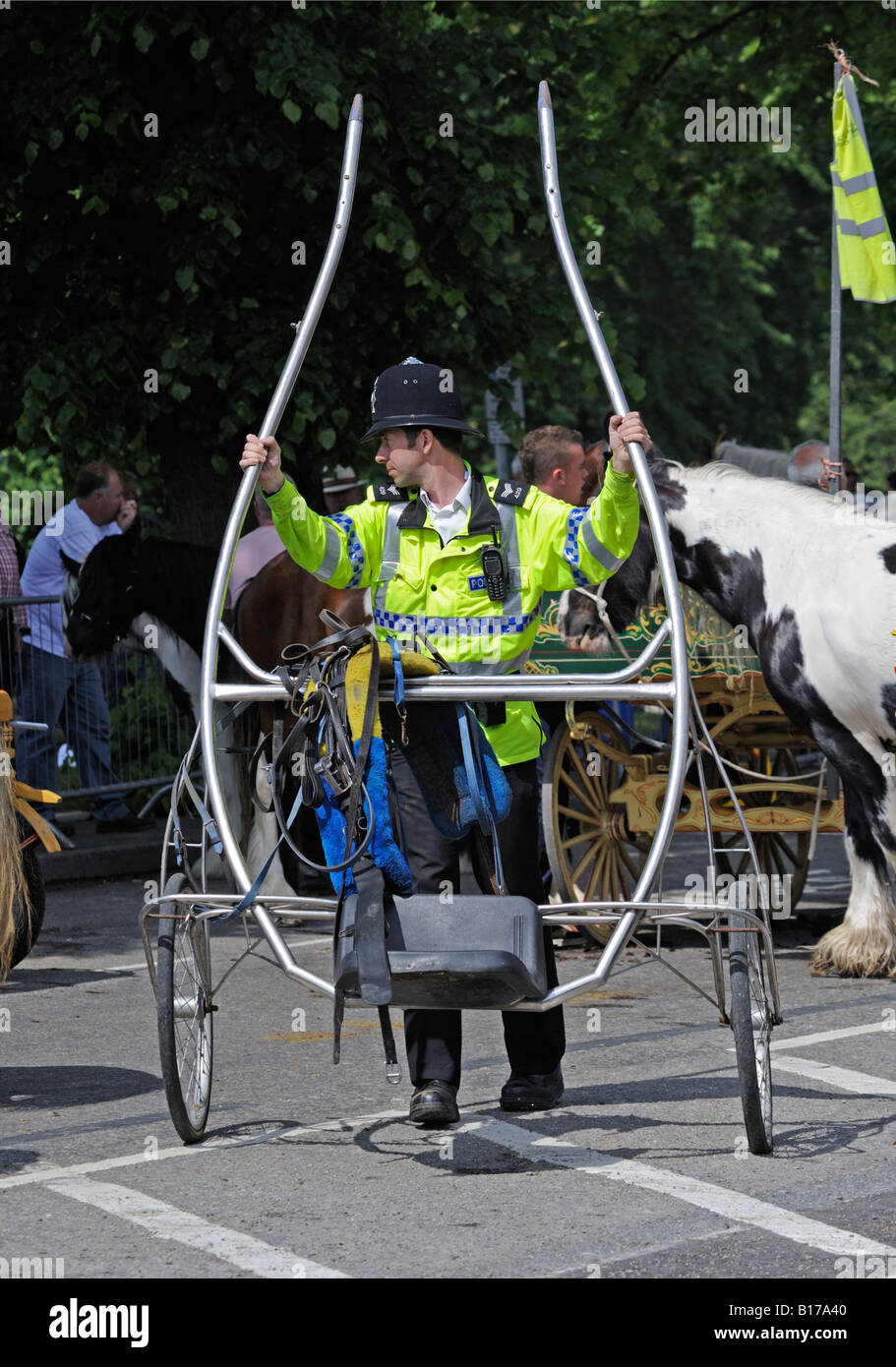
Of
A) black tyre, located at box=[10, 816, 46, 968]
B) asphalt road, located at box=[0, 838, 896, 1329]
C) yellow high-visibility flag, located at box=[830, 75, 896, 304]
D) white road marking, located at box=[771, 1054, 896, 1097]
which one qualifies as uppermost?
yellow high-visibility flag, located at box=[830, 75, 896, 304]

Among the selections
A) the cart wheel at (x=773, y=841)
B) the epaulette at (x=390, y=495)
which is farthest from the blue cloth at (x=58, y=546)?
the epaulette at (x=390, y=495)

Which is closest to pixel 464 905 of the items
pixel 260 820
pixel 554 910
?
pixel 554 910

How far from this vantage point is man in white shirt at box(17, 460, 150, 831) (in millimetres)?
12305

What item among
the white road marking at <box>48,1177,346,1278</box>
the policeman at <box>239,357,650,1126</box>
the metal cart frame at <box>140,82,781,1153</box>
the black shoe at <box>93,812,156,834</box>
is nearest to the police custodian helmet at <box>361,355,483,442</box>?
the policeman at <box>239,357,650,1126</box>

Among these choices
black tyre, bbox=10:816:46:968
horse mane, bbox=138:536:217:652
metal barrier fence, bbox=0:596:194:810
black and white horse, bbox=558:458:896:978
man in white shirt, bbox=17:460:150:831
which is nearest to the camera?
black tyre, bbox=10:816:46:968

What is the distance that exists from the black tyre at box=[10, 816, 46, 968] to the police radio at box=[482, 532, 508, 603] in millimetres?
1639

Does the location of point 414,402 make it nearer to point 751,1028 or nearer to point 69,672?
point 751,1028

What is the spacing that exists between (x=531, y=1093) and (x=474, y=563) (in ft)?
5.15

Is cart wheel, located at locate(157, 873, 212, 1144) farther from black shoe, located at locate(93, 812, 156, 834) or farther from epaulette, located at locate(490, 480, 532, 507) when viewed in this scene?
black shoe, located at locate(93, 812, 156, 834)

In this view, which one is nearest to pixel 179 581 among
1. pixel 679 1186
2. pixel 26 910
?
pixel 26 910

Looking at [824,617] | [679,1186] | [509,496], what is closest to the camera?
[679,1186]

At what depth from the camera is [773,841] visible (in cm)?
976

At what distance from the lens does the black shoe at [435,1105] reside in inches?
231

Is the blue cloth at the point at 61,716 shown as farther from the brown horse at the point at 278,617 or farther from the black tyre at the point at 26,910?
the black tyre at the point at 26,910
